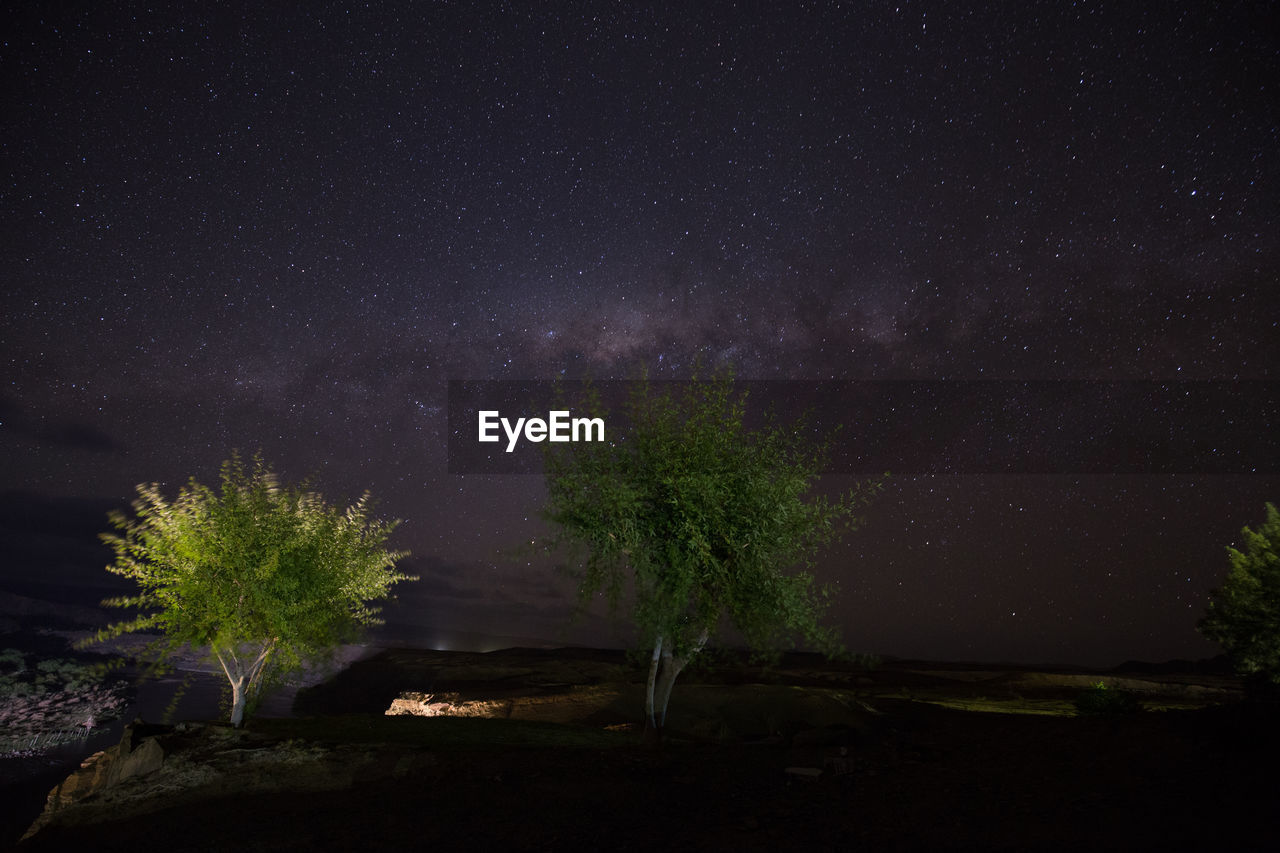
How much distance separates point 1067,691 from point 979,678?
14560 mm

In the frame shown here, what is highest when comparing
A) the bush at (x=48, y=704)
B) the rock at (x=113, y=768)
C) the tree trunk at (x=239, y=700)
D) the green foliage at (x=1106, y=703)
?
the tree trunk at (x=239, y=700)

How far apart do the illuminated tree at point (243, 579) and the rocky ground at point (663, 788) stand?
2263mm

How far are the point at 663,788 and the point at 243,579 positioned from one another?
13961 millimetres

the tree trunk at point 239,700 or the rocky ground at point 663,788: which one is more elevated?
the tree trunk at point 239,700

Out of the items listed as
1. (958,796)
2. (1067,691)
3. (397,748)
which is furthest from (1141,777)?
(1067,691)

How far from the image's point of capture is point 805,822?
11.7 metres

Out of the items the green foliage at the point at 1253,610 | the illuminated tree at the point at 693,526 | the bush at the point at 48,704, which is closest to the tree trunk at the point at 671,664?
the illuminated tree at the point at 693,526

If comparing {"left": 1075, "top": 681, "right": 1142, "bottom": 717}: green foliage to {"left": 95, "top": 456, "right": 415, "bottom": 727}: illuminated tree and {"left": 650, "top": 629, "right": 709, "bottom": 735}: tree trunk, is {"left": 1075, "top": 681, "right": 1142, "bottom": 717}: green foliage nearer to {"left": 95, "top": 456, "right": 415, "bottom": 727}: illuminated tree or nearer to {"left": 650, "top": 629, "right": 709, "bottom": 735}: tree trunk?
{"left": 650, "top": 629, "right": 709, "bottom": 735}: tree trunk

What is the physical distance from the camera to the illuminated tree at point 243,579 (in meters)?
18.4

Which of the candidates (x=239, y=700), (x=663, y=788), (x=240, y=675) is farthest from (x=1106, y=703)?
(x=240, y=675)

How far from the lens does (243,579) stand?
18875 mm

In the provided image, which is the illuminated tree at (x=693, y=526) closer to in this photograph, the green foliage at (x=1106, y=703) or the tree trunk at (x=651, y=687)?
the tree trunk at (x=651, y=687)

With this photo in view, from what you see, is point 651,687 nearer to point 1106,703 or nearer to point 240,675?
point 240,675

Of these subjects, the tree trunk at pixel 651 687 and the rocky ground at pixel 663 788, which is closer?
the rocky ground at pixel 663 788
